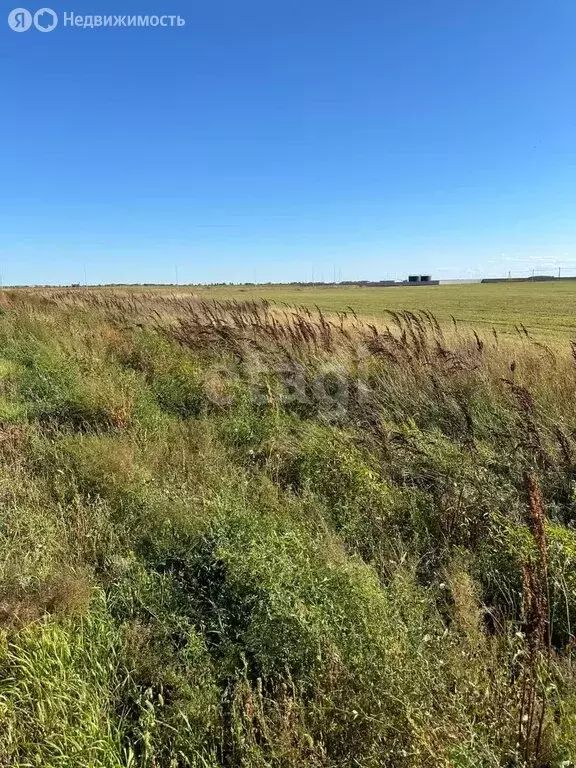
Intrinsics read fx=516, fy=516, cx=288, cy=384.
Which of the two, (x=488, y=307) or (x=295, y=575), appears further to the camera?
(x=488, y=307)

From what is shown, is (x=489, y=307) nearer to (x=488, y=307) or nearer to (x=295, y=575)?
(x=488, y=307)

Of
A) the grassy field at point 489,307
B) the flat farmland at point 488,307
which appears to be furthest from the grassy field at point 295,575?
the flat farmland at point 488,307

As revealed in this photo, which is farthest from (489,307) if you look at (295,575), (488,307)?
(295,575)

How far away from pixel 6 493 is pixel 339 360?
458cm

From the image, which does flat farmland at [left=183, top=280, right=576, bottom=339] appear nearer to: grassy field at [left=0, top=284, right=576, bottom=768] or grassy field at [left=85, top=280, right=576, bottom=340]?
grassy field at [left=85, top=280, right=576, bottom=340]

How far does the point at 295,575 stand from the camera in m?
2.76

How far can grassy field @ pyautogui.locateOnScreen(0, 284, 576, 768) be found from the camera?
1983 millimetres

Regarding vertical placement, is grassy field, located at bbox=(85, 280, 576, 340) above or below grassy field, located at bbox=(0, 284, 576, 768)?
above

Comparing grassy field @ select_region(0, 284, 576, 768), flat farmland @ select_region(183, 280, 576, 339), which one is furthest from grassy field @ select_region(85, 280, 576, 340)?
grassy field @ select_region(0, 284, 576, 768)

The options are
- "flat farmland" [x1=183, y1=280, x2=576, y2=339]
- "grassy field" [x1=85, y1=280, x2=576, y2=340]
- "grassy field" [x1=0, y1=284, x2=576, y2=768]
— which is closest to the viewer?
"grassy field" [x1=0, y1=284, x2=576, y2=768]

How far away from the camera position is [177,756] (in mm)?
2039

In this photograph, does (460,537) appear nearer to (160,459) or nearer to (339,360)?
(160,459)

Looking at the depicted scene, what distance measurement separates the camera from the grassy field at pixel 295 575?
6.51 ft

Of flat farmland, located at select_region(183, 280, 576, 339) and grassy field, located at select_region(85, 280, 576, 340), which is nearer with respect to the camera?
grassy field, located at select_region(85, 280, 576, 340)
